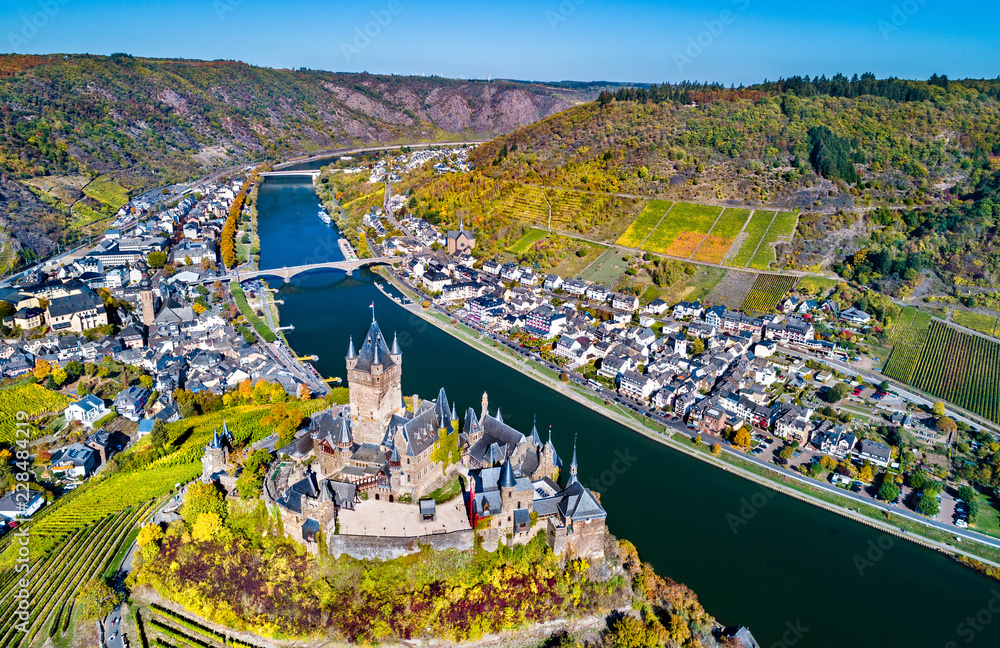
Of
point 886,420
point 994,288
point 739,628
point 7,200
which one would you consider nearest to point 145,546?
point 739,628

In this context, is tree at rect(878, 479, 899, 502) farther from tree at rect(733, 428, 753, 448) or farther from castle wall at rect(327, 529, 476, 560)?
castle wall at rect(327, 529, 476, 560)

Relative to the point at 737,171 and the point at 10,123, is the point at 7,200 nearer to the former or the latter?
the point at 10,123

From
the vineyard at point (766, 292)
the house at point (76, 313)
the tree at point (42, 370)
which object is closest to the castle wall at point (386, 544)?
the tree at point (42, 370)

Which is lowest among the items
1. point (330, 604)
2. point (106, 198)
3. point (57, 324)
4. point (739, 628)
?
point (739, 628)

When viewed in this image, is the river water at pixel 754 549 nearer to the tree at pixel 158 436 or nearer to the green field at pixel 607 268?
the tree at pixel 158 436

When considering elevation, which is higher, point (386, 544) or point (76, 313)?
point (76, 313)

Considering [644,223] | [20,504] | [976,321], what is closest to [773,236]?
[644,223]

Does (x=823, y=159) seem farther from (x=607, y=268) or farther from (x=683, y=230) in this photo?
(x=607, y=268)
